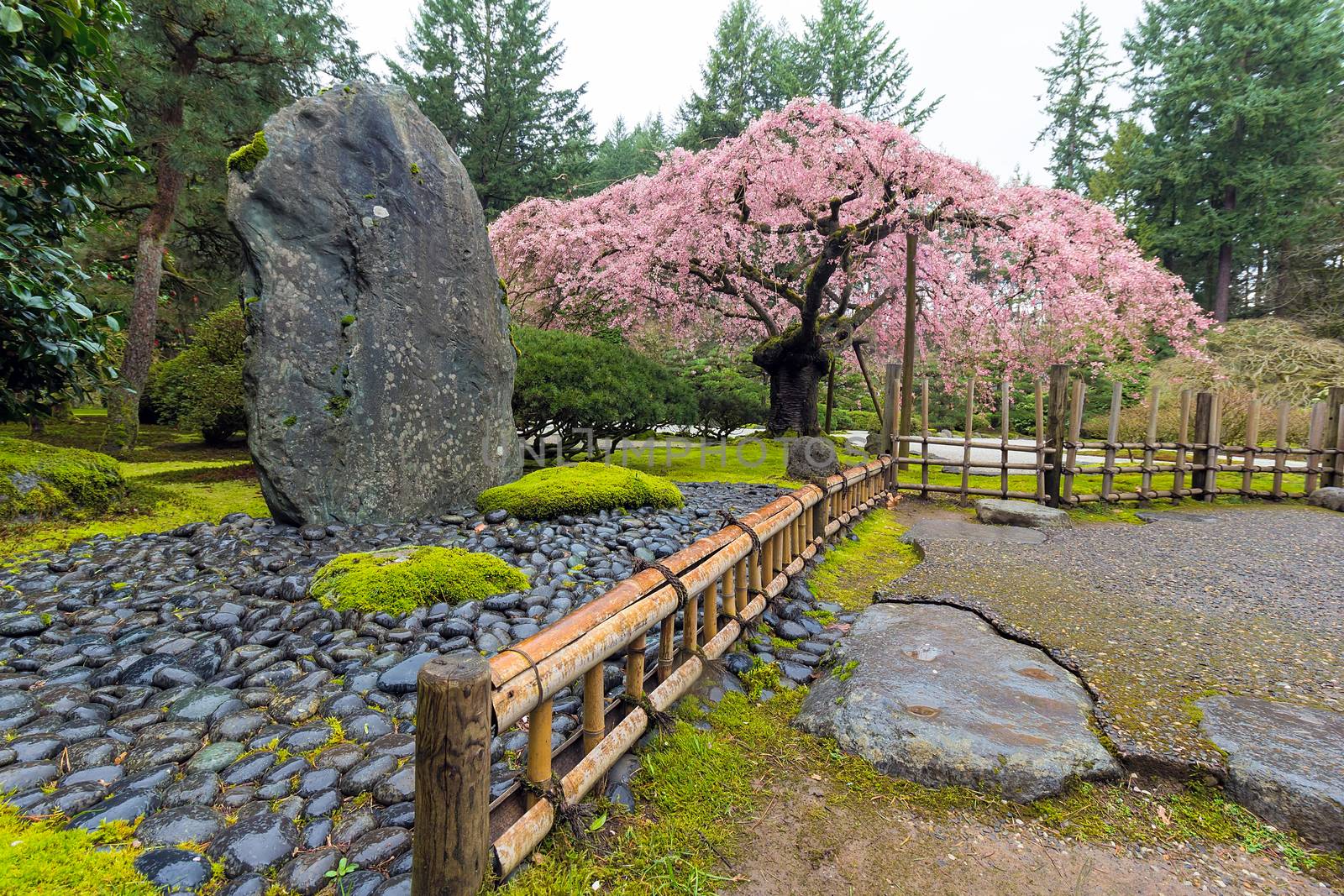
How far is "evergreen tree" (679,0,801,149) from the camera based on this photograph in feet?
78.5

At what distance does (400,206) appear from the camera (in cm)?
523

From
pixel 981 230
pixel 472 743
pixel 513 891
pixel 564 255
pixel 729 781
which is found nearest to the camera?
pixel 472 743

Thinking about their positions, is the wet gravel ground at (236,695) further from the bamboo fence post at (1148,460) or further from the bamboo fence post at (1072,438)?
the bamboo fence post at (1148,460)

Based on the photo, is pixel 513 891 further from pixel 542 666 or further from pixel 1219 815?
pixel 1219 815

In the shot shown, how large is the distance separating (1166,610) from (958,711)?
8.36ft

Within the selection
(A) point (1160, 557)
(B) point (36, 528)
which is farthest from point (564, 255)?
(A) point (1160, 557)

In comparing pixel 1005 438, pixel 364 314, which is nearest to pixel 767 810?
pixel 364 314

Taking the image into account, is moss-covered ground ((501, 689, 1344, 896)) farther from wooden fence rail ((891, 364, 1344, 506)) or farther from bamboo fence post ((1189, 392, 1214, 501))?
bamboo fence post ((1189, 392, 1214, 501))

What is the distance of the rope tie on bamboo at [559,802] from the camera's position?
180 centimetres

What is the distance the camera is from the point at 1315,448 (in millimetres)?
8820

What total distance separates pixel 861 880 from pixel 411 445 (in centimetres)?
471

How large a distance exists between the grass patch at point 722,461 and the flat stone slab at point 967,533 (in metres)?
2.06

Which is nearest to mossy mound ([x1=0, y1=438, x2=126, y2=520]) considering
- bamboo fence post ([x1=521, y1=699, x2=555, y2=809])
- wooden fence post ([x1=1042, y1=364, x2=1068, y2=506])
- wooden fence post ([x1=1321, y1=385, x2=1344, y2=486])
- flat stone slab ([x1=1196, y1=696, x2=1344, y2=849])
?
bamboo fence post ([x1=521, y1=699, x2=555, y2=809])

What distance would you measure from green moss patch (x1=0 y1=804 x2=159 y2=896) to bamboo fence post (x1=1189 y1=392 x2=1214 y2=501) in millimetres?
11231
